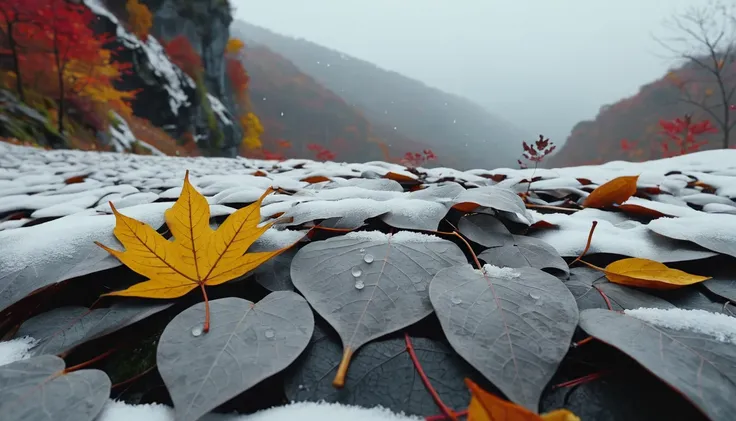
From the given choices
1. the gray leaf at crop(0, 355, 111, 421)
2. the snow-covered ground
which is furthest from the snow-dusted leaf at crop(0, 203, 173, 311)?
the gray leaf at crop(0, 355, 111, 421)

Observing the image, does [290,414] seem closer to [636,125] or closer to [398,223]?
[398,223]

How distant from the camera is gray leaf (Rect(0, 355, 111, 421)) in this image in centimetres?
20

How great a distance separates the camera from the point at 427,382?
0.75ft

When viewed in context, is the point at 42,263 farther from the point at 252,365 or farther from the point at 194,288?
the point at 252,365

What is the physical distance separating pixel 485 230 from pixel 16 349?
46 centimetres

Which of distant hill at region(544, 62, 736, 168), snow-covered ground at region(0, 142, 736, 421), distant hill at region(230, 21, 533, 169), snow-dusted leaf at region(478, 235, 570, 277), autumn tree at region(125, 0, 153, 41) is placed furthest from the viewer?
distant hill at region(230, 21, 533, 169)

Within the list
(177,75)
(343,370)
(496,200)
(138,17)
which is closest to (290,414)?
(343,370)

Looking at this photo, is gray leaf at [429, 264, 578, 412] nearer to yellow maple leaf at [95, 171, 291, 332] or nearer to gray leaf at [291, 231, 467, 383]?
gray leaf at [291, 231, 467, 383]

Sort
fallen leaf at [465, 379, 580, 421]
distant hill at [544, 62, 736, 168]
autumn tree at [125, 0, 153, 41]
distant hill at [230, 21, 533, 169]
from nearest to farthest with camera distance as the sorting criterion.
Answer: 1. fallen leaf at [465, 379, 580, 421]
2. autumn tree at [125, 0, 153, 41]
3. distant hill at [544, 62, 736, 168]
4. distant hill at [230, 21, 533, 169]

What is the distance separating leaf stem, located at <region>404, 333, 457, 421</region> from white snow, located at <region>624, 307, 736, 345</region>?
16cm

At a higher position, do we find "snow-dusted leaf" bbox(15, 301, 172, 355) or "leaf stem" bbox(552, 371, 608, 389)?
"leaf stem" bbox(552, 371, 608, 389)

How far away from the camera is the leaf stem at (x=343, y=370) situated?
21cm

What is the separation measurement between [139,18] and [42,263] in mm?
11086

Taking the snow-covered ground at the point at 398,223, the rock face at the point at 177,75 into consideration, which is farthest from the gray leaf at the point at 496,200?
the rock face at the point at 177,75
